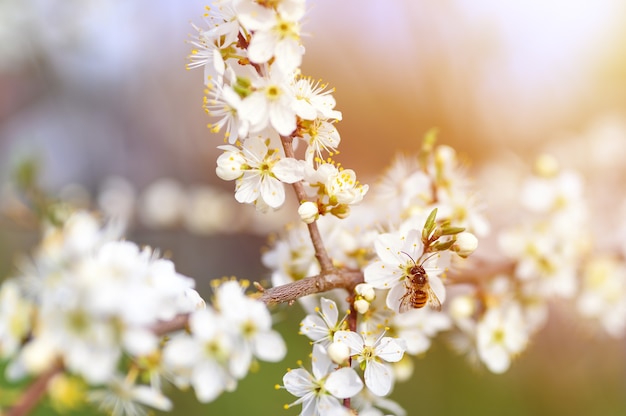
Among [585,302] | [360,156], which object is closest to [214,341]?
[585,302]

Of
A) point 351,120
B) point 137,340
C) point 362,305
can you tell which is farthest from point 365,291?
point 351,120

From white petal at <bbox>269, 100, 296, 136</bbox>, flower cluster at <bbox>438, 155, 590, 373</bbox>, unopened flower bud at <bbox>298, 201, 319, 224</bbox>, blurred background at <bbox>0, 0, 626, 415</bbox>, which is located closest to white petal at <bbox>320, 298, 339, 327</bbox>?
unopened flower bud at <bbox>298, 201, 319, 224</bbox>

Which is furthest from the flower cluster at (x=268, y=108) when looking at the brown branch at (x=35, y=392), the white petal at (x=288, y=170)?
the brown branch at (x=35, y=392)

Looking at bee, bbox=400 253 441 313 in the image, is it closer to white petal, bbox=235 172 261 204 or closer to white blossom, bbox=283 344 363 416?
white blossom, bbox=283 344 363 416

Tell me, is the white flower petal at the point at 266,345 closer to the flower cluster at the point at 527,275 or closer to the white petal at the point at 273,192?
the white petal at the point at 273,192

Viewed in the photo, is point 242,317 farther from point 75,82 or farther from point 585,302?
point 75,82
